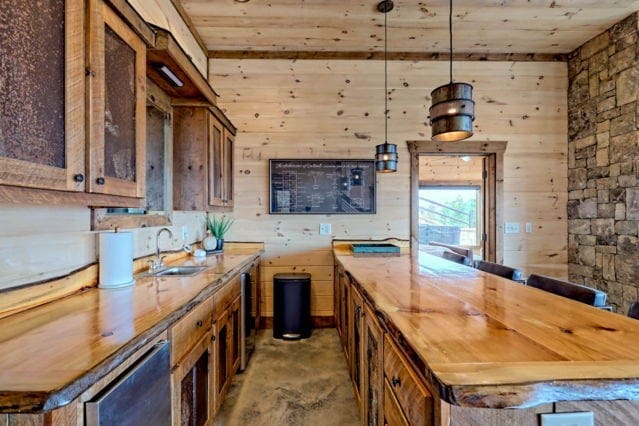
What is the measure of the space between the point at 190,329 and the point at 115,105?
3.40ft

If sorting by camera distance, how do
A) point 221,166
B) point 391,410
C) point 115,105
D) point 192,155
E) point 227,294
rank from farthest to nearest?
point 221,166, point 192,155, point 227,294, point 115,105, point 391,410

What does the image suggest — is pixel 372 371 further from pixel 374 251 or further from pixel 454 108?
pixel 374 251

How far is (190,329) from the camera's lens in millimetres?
1501

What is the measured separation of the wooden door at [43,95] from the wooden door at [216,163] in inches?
63.8

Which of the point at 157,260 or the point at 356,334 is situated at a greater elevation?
the point at 157,260

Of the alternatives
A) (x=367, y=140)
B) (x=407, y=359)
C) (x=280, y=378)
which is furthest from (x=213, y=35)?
(x=407, y=359)

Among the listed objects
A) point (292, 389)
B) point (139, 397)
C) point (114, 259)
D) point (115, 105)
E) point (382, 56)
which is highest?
point (382, 56)

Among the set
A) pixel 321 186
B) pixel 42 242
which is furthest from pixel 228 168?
pixel 42 242

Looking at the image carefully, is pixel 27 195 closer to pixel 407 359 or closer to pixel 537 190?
pixel 407 359

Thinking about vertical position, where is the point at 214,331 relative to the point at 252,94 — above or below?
below

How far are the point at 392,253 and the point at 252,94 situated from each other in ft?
7.86

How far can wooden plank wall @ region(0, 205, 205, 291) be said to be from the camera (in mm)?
1206

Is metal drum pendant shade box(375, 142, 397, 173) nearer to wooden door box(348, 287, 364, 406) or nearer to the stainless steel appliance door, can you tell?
wooden door box(348, 287, 364, 406)

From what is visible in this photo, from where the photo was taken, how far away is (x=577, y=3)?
9.89 ft
